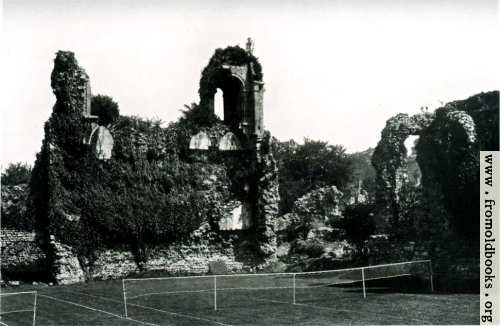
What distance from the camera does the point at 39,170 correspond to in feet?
78.5

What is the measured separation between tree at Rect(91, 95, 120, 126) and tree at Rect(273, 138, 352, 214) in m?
18.2

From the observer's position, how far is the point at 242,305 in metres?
15.9

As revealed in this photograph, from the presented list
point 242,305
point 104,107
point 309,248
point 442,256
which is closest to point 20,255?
point 242,305

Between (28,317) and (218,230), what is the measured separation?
12.7 m

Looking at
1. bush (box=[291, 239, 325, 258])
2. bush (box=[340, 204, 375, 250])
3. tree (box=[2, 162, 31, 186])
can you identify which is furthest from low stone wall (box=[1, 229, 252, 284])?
tree (box=[2, 162, 31, 186])

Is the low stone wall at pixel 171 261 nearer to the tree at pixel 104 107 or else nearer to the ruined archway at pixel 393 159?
the ruined archway at pixel 393 159

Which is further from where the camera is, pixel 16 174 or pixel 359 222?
pixel 16 174

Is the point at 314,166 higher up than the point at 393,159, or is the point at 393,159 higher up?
the point at 314,166

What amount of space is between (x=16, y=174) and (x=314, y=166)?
29.9 meters

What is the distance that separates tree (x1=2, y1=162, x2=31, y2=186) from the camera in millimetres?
58906

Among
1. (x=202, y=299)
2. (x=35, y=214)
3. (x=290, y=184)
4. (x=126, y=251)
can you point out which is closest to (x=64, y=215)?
(x=35, y=214)

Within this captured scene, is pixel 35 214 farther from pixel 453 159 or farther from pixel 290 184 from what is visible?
pixel 290 184

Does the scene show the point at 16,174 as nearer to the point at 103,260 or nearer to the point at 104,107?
the point at 104,107

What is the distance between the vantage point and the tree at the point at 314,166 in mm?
60031
